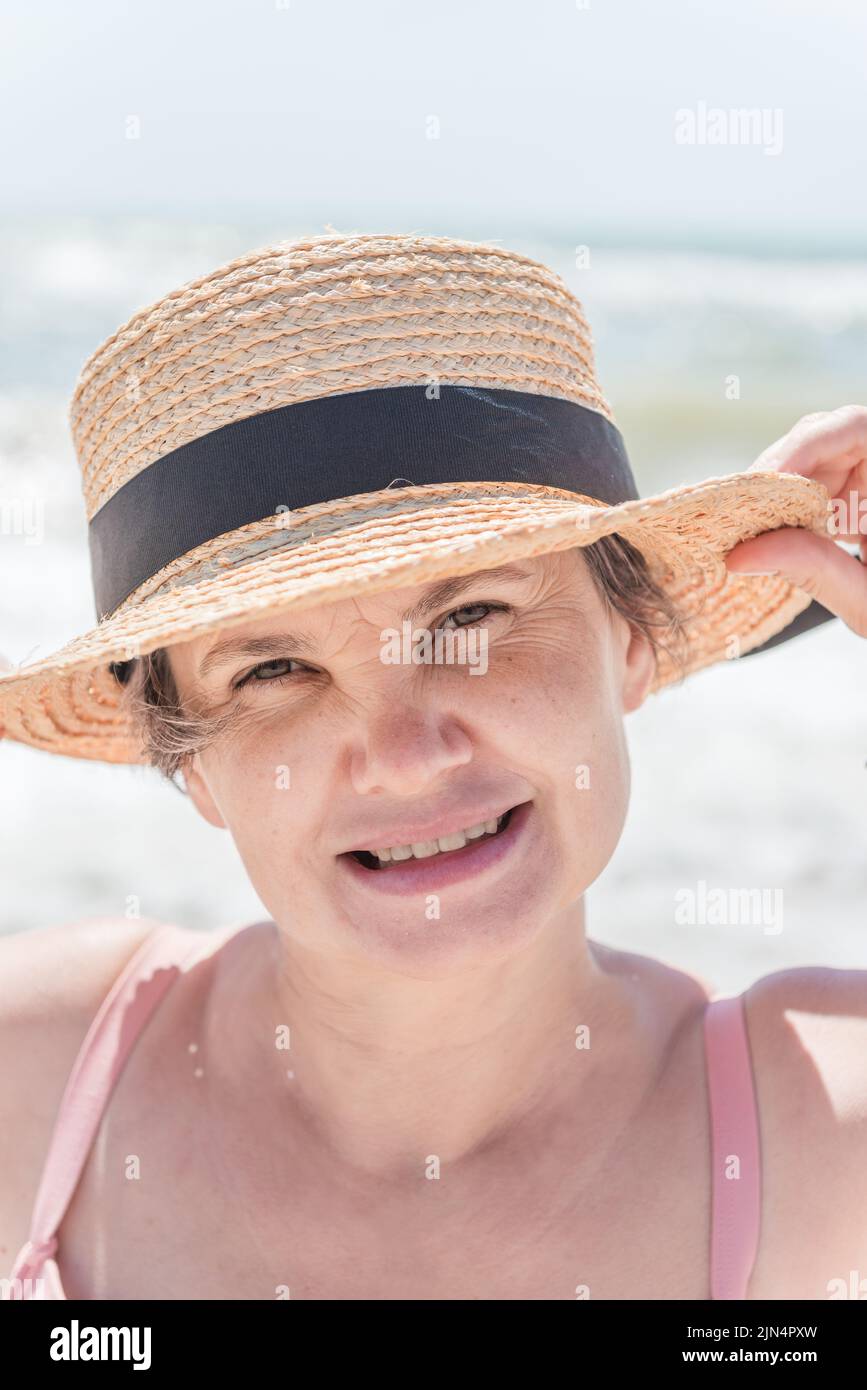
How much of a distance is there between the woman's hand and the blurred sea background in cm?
288

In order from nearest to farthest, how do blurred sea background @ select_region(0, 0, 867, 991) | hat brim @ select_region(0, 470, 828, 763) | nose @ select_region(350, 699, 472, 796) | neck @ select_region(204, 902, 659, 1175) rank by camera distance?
hat brim @ select_region(0, 470, 828, 763)
nose @ select_region(350, 699, 472, 796)
neck @ select_region(204, 902, 659, 1175)
blurred sea background @ select_region(0, 0, 867, 991)

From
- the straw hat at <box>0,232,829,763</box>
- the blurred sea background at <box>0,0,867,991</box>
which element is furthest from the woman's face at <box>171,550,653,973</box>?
the blurred sea background at <box>0,0,867,991</box>

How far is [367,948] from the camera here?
1776 mm

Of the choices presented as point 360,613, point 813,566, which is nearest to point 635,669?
point 813,566

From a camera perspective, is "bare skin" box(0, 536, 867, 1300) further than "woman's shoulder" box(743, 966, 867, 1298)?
No

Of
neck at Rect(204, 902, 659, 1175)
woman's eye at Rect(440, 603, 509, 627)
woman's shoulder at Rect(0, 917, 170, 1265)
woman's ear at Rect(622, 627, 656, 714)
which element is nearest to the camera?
woman's eye at Rect(440, 603, 509, 627)

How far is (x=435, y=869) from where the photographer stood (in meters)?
1.76

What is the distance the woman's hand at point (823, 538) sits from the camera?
6.57ft

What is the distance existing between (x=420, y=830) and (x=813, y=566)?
31.1 inches

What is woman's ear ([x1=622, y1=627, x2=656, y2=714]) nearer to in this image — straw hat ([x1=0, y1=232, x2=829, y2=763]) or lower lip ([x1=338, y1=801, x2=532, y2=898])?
straw hat ([x1=0, y1=232, x2=829, y2=763])

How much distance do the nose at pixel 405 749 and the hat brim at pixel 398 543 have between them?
0.20 metres

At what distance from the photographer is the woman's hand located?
2002mm

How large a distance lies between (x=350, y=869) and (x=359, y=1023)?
434 millimetres

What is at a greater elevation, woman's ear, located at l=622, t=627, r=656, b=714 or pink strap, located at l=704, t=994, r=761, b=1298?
woman's ear, located at l=622, t=627, r=656, b=714
